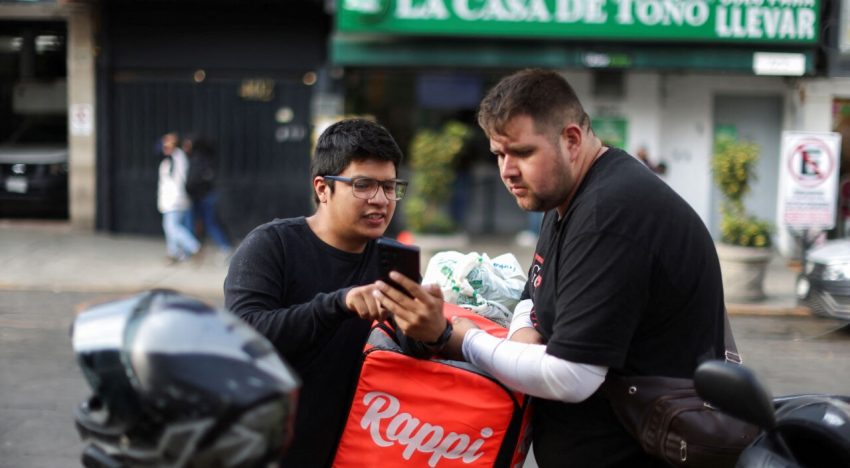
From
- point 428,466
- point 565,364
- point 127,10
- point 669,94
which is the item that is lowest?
point 428,466

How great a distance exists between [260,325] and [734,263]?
10.1 m

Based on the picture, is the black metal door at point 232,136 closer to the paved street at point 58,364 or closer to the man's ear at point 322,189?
the paved street at point 58,364

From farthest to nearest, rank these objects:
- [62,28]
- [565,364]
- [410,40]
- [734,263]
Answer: [62,28], [410,40], [734,263], [565,364]

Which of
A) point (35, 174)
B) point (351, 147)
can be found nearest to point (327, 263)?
point (351, 147)

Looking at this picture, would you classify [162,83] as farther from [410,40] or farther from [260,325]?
[260,325]

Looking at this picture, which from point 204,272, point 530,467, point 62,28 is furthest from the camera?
point 62,28

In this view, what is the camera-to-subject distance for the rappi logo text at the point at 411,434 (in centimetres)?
285

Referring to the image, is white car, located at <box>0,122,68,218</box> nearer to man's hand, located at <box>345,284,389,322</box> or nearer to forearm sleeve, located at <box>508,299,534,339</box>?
forearm sleeve, located at <box>508,299,534,339</box>

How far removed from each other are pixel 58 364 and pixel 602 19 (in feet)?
33.5

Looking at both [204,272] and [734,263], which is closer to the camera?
[734,263]

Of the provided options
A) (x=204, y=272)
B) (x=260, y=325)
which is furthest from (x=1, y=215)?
(x=260, y=325)

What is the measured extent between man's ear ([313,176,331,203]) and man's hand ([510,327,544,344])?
2.37ft

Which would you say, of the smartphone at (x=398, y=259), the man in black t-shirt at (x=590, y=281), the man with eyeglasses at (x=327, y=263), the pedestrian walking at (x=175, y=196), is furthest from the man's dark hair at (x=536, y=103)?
the pedestrian walking at (x=175, y=196)

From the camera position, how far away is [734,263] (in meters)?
12.0
